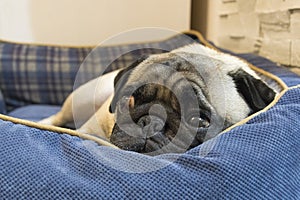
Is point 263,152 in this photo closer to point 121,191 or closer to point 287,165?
point 287,165

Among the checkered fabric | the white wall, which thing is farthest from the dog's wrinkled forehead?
the white wall

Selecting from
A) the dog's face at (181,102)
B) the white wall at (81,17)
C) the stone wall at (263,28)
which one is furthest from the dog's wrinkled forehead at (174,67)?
the white wall at (81,17)

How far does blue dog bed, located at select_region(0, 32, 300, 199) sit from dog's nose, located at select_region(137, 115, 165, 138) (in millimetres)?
93

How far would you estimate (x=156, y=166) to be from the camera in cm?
68

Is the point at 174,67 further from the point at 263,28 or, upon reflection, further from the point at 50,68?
the point at 50,68

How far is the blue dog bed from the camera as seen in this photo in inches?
25.4

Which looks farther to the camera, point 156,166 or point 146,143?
point 146,143

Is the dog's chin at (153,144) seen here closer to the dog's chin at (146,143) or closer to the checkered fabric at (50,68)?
the dog's chin at (146,143)

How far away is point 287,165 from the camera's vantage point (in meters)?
0.73

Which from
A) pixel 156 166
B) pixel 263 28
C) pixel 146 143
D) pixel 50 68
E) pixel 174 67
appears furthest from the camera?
pixel 50 68

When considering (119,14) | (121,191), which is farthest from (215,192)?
(119,14)

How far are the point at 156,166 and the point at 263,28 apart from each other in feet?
3.53

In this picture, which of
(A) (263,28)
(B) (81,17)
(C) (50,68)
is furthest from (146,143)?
(B) (81,17)

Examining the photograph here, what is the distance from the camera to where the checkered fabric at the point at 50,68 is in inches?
78.8
